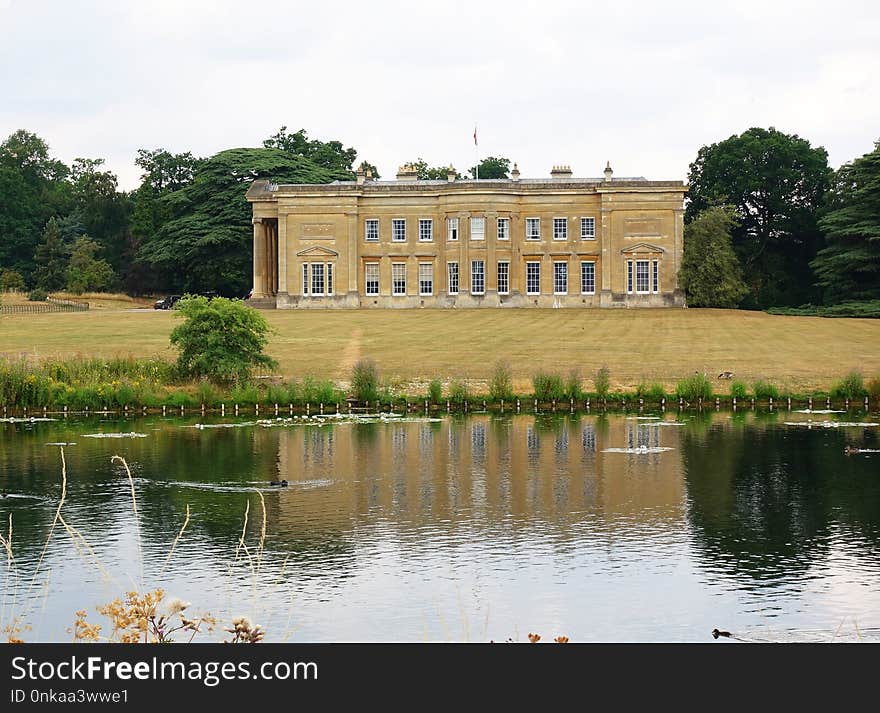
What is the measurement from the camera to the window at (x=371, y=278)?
85.8 meters

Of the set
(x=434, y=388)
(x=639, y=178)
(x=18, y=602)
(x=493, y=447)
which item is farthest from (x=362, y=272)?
(x=18, y=602)

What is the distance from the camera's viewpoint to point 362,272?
85.9 metres

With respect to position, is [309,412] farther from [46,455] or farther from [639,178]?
[639,178]

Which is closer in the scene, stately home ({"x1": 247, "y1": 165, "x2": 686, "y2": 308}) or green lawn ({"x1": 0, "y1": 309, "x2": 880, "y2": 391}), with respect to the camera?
green lawn ({"x1": 0, "y1": 309, "x2": 880, "y2": 391})

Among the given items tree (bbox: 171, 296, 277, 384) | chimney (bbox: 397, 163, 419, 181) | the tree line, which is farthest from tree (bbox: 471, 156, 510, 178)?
tree (bbox: 171, 296, 277, 384)

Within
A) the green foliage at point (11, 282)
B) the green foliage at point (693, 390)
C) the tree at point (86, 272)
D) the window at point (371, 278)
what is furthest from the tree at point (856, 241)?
the green foliage at point (11, 282)

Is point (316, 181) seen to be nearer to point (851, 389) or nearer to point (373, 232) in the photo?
point (373, 232)

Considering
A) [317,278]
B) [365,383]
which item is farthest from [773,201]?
[365,383]

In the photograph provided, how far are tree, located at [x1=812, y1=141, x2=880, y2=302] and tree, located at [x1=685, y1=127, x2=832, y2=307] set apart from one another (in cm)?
592

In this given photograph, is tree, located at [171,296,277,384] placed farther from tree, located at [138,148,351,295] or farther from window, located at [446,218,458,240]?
tree, located at [138,148,351,295]

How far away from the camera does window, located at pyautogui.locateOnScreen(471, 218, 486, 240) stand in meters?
84.2

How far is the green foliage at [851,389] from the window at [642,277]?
1674 inches

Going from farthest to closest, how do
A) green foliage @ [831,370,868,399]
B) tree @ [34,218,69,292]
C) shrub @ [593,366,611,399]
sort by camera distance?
tree @ [34,218,69,292]
shrub @ [593,366,611,399]
green foliage @ [831,370,868,399]
